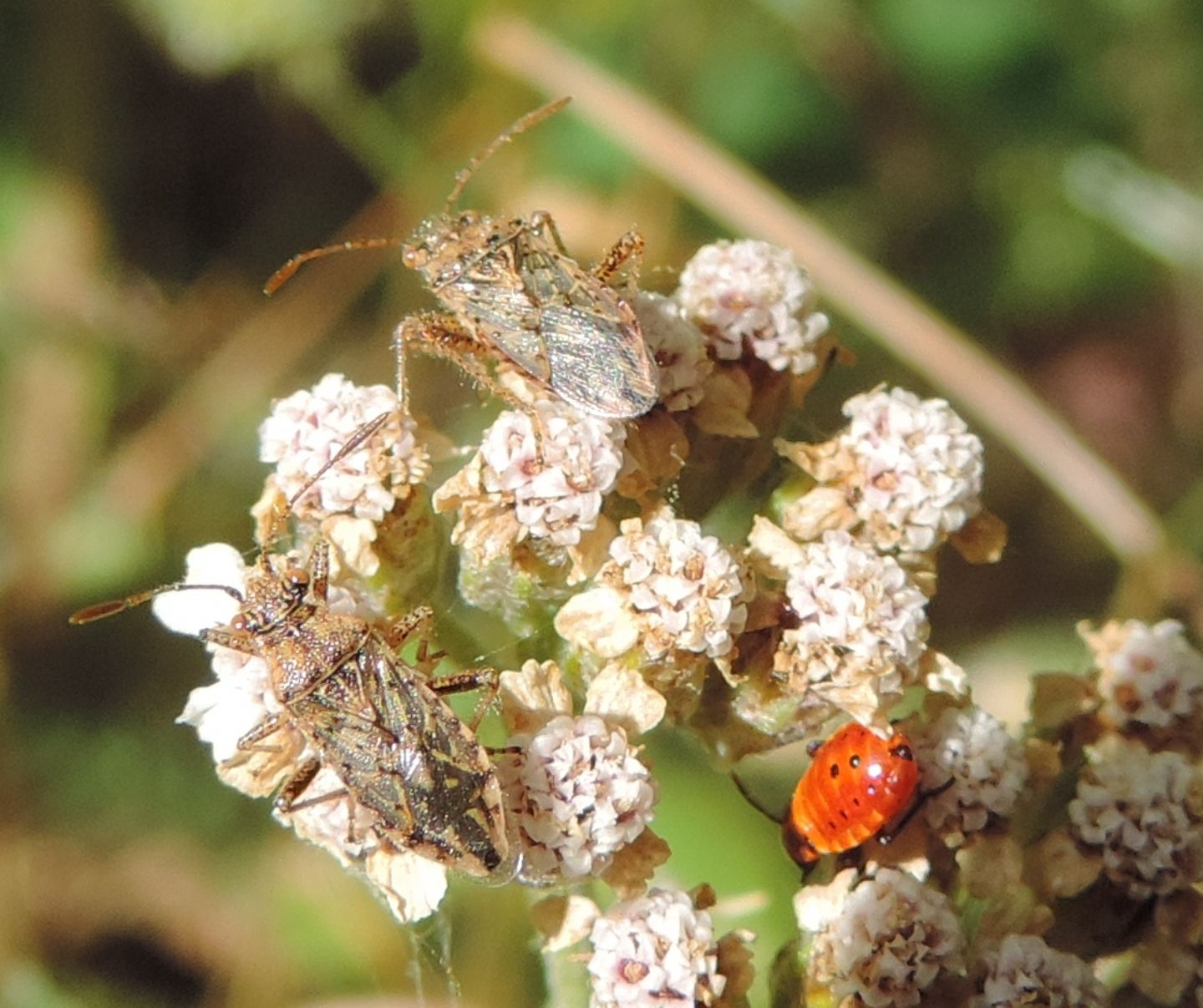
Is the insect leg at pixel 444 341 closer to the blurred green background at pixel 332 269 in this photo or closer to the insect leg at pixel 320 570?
the insect leg at pixel 320 570

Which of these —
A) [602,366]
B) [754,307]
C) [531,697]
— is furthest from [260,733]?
[754,307]

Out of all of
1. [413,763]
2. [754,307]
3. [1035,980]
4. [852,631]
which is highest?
[754,307]

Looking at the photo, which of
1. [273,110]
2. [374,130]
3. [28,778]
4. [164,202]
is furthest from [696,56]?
[28,778]

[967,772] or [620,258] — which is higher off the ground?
[620,258]

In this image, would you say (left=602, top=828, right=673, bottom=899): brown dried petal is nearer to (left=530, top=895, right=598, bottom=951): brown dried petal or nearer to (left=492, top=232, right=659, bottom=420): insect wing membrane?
(left=530, top=895, right=598, bottom=951): brown dried petal

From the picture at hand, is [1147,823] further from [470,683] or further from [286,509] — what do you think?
[286,509]

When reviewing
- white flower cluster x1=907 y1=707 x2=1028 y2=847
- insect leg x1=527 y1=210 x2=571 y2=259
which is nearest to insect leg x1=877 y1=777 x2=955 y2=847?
white flower cluster x1=907 y1=707 x2=1028 y2=847

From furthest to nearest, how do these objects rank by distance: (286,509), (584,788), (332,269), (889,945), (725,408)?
1. (332,269)
2. (725,408)
3. (286,509)
4. (889,945)
5. (584,788)
